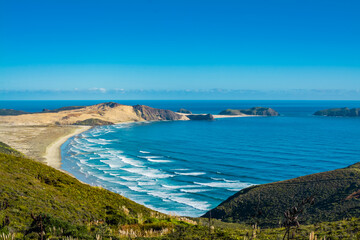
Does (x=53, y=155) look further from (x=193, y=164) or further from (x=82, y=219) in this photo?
(x=82, y=219)

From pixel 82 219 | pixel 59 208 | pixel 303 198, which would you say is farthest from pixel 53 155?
pixel 82 219

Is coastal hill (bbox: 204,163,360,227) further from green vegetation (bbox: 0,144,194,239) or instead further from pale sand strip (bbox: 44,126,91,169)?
pale sand strip (bbox: 44,126,91,169)

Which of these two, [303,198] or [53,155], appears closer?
[303,198]

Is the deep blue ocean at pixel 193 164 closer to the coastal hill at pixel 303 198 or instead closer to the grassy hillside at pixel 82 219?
the coastal hill at pixel 303 198

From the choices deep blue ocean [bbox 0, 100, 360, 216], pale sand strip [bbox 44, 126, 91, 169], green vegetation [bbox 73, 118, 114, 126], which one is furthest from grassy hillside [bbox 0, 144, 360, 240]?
green vegetation [bbox 73, 118, 114, 126]

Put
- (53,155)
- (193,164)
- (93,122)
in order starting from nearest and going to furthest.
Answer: (193,164)
(53,155)
(93,122)

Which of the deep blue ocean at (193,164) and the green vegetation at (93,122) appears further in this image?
the green vegetation at (93,122)

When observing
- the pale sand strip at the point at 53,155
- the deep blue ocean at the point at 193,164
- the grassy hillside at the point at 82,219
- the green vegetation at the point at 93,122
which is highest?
the grassy hillside at the point at 82,219

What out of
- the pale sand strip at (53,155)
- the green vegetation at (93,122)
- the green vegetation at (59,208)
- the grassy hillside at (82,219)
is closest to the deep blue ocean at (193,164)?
the pale sand strip at (53,155)
